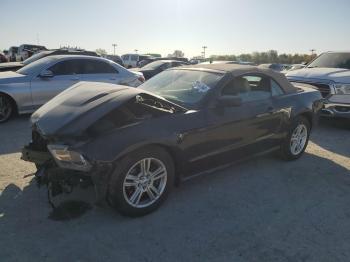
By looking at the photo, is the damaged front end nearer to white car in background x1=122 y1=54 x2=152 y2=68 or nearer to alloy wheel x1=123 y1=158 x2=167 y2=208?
alloy wheel x1=123 y1=158 x2=167 y2=208

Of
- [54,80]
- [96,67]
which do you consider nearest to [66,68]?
[54,80]

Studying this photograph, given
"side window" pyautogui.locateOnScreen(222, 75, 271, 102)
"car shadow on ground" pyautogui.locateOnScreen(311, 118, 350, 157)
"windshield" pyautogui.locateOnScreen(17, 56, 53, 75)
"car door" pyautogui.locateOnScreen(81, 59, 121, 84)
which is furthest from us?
"car door" pyautogui.locateOnScreen(81, 59, 121, 84)

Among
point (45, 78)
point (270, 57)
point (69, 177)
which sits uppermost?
point (45, 78)

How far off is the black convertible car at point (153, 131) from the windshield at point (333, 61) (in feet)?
16.2

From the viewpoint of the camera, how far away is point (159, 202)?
3994mm

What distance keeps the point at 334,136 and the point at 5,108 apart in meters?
7.16

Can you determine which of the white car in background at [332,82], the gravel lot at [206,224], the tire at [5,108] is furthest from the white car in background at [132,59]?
the gravel lot at [206,224]

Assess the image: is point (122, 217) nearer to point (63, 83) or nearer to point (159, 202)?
point (159, 202)

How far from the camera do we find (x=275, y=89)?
18.3 feet

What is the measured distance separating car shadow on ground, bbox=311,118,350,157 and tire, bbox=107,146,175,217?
153 inches

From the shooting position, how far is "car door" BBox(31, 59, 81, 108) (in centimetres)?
830

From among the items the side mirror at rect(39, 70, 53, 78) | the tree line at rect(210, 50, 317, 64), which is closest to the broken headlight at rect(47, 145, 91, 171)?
the side mirror at rect(39, 70, 53, 78)

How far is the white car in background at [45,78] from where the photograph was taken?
26.4 ft

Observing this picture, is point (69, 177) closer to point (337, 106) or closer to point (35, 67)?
point (35, 67)
